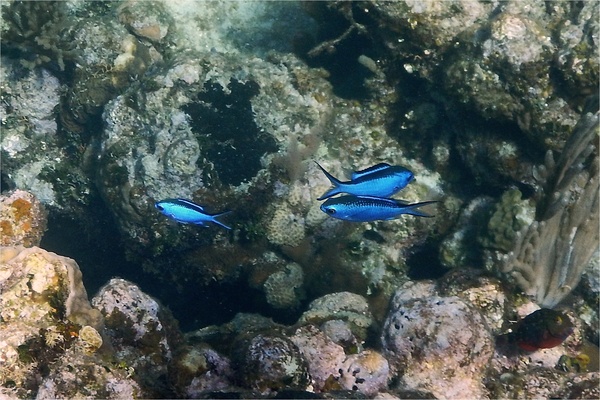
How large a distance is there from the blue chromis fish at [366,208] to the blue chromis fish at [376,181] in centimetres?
9

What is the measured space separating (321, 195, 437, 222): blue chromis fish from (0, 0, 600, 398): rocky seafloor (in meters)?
0.84

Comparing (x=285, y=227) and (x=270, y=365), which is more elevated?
(x=270, y=365)

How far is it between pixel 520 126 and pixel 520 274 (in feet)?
5.16

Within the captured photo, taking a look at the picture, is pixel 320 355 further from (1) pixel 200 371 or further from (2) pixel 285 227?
(2) pixel 285 227

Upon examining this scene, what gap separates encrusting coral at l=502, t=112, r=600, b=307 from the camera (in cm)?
476

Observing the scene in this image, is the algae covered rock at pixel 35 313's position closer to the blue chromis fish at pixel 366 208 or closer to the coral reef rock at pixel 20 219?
the coral reef rock at pixel 20 219

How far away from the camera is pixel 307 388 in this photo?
3.45 metres

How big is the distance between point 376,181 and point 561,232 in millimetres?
2460

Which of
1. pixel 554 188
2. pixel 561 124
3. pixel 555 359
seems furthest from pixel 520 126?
pixel 555 359

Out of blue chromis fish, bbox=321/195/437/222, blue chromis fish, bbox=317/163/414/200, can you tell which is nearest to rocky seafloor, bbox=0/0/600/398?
blue chromis fish, bbox=321/195/437/222

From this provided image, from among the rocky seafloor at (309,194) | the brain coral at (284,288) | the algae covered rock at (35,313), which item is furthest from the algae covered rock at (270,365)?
the brain coral at (284,288)

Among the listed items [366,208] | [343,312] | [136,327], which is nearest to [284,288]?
[343,312]

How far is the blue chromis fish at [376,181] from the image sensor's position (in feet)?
12.2

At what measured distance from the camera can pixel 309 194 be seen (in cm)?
573
